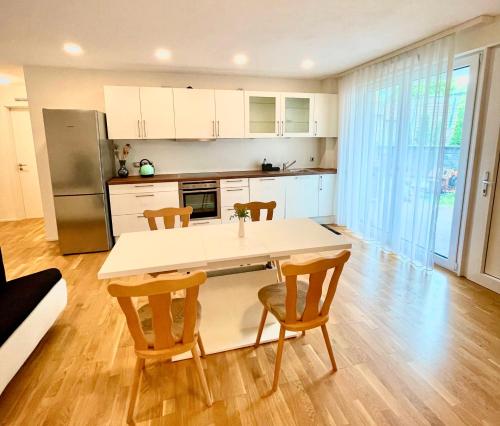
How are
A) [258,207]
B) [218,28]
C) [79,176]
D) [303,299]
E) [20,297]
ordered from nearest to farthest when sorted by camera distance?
[303,299], [20,297], [218,28], [258,207], [79,176]

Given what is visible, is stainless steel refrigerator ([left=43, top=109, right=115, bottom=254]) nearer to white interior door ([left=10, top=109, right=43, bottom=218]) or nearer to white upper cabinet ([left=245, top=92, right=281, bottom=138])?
white upper cabinet ([left=245, top=92, right=281, bottom=138])

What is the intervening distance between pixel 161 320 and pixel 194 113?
3.59 metres

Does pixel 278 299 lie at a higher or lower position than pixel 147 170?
lower

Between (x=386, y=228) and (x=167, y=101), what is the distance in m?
3.43

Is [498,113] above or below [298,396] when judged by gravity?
above

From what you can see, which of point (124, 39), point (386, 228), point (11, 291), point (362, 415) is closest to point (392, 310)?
point (362, 415)

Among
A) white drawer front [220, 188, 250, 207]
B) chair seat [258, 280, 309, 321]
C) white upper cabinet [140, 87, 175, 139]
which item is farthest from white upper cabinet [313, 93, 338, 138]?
chair seat [258, 280, 309, 321]

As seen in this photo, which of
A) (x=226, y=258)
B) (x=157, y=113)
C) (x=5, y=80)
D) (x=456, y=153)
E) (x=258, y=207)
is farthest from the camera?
(x=5, y=80)

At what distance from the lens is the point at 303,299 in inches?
77.1

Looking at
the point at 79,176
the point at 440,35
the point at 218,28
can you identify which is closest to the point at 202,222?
the point at 79,176

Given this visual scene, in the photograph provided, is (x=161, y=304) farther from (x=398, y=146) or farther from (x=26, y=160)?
(x=26, y=160)

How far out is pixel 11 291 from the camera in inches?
85.0

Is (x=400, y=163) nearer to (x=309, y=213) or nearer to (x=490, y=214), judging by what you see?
(x=490, y=214)

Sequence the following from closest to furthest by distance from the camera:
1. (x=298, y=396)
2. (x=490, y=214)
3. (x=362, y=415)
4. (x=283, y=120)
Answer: (x=362, y=415)
(x=298, y=396)
(x=490, y=214)
(x=283, y=120)
